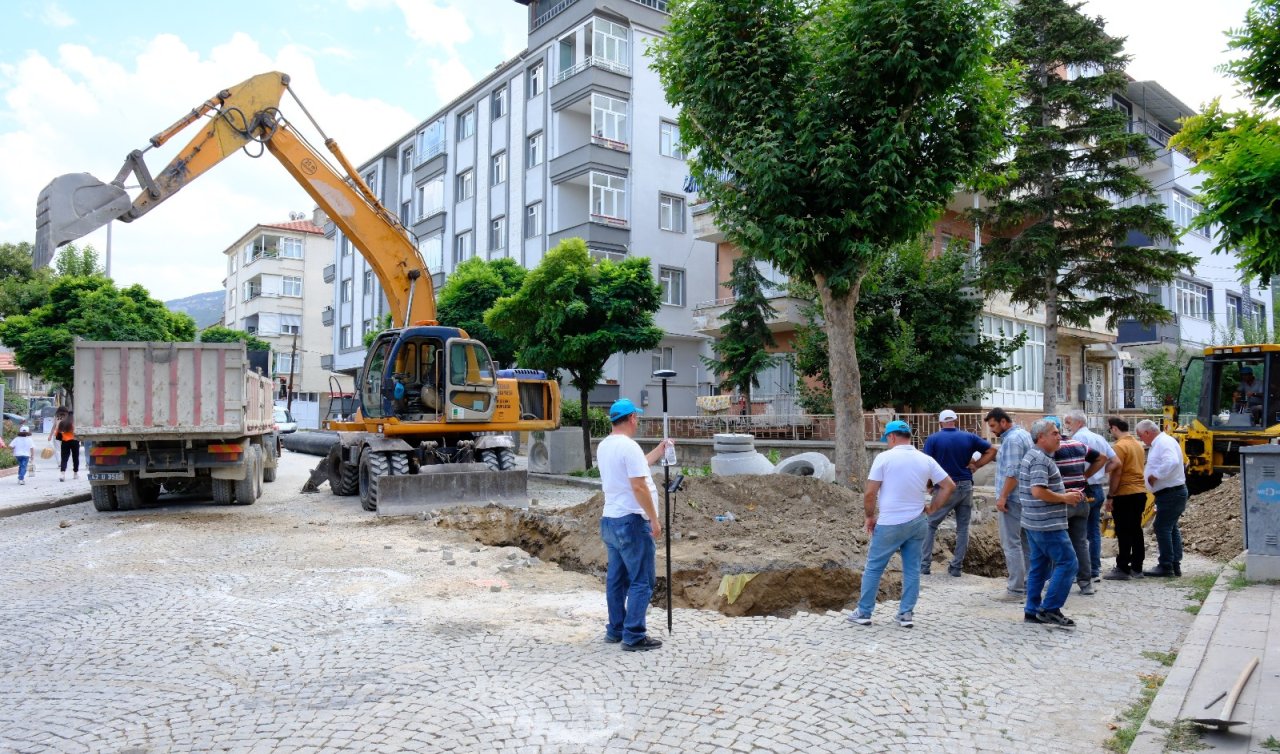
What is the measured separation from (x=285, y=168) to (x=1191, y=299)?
35.7 meters

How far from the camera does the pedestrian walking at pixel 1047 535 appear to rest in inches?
261

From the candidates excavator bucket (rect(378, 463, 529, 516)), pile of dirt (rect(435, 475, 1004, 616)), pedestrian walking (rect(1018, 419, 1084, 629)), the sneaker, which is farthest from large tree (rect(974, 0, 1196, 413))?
the sneaker

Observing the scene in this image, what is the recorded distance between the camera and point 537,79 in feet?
118

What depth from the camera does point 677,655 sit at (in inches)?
229

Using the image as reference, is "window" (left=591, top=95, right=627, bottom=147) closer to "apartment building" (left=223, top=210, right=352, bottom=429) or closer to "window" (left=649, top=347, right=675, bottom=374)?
"window" (left=649, top=347, right=675, bottom=374)

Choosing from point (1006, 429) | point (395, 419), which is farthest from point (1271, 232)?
point (395, 419)

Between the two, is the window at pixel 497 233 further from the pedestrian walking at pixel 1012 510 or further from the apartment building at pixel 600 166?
the pedestrian walking at pixel 1012 510

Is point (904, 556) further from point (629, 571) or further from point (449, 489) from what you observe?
point (449, 489)

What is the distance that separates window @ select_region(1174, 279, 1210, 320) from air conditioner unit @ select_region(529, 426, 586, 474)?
25310 mm

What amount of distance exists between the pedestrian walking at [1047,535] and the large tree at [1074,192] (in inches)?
641

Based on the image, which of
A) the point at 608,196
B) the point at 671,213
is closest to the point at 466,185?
the point at 608,196

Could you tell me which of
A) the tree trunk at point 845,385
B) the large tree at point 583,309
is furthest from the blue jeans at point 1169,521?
the large tree at point 583,309

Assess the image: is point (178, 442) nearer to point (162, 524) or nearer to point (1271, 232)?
point (162, 524)

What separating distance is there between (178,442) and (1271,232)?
1442 centimetres
